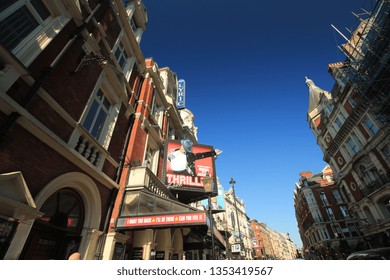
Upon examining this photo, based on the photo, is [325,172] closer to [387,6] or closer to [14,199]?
[387,6]

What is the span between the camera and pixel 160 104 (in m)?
14.5

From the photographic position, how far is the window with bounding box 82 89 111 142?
7.23 meters

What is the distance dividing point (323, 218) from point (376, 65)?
40522 mm

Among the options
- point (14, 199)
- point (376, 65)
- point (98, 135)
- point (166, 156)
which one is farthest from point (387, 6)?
point (14, 199)

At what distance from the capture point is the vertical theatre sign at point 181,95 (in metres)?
18.3

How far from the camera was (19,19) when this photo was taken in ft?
16.8

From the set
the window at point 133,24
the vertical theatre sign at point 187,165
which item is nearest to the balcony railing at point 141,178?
the vertical theatre sign at point 187,165

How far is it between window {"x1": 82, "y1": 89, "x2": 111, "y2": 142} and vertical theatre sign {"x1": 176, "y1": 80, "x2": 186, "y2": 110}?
33.6 ft

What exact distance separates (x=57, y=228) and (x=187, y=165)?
800 centimetres

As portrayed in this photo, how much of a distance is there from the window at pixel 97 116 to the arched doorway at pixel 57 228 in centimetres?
Answer: 245

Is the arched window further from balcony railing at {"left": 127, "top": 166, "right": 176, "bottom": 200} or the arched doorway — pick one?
balcony railing at {"left": 127, "top": 166, "right": 176, "bottom": 200}

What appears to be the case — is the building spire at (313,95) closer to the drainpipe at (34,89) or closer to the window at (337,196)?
the window at (337,196)

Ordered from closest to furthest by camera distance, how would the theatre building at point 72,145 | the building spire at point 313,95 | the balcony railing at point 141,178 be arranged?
1. the theatre building at point 72,145
2. the balcony railing at point 141,178
3. the building spire at point 313,95

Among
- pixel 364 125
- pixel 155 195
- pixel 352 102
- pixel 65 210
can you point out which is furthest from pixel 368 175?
pixel 65 210
